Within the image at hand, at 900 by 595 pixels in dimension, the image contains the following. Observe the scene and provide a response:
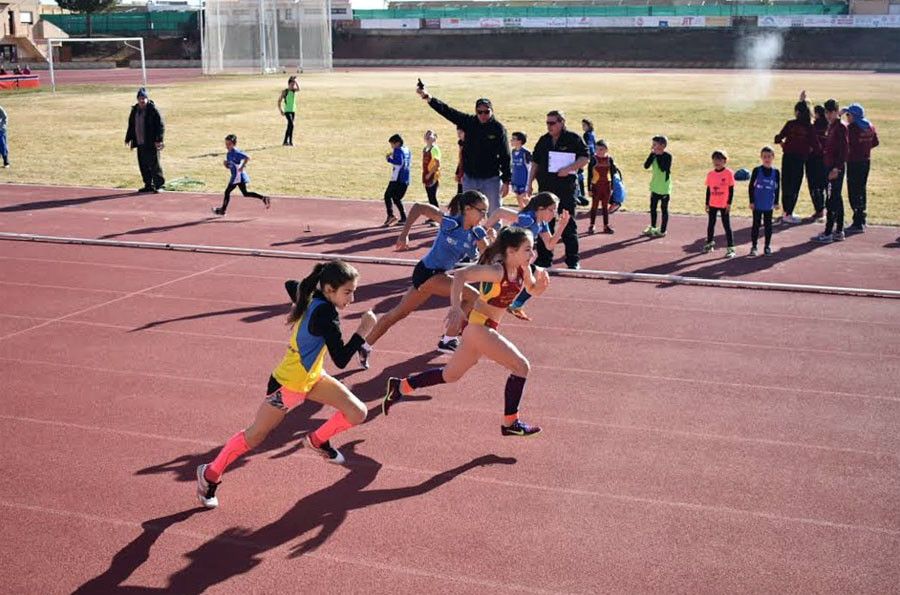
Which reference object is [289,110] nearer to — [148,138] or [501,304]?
[148,138]

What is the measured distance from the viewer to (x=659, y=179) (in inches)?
664

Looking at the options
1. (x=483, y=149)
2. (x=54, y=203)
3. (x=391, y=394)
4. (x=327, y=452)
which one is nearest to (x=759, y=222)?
(x=483, y=149)

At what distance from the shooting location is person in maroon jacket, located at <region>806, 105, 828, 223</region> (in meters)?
18.4

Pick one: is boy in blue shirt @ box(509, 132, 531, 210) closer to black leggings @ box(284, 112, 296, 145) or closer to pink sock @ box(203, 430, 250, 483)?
pink sock @ box(203, 430, 250, 483)


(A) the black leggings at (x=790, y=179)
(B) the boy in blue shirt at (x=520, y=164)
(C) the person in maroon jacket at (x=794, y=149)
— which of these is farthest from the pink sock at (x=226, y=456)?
(A) the black leggings at (x=790, y=179)

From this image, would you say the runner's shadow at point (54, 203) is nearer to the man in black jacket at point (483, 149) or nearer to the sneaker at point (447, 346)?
the man in black jacket at point (483, 149)

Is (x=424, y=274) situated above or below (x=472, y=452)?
above

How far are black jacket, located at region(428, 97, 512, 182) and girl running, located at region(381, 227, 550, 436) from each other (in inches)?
230

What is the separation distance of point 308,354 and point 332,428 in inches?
30.0

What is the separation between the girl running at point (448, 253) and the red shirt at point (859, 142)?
31.3 ft

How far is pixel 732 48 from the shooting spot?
73.4 meters

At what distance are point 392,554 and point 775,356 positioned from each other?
19.1ft

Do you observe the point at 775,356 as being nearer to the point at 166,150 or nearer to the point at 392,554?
the point at 392,554

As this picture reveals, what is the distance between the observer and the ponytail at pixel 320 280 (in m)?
6.63
